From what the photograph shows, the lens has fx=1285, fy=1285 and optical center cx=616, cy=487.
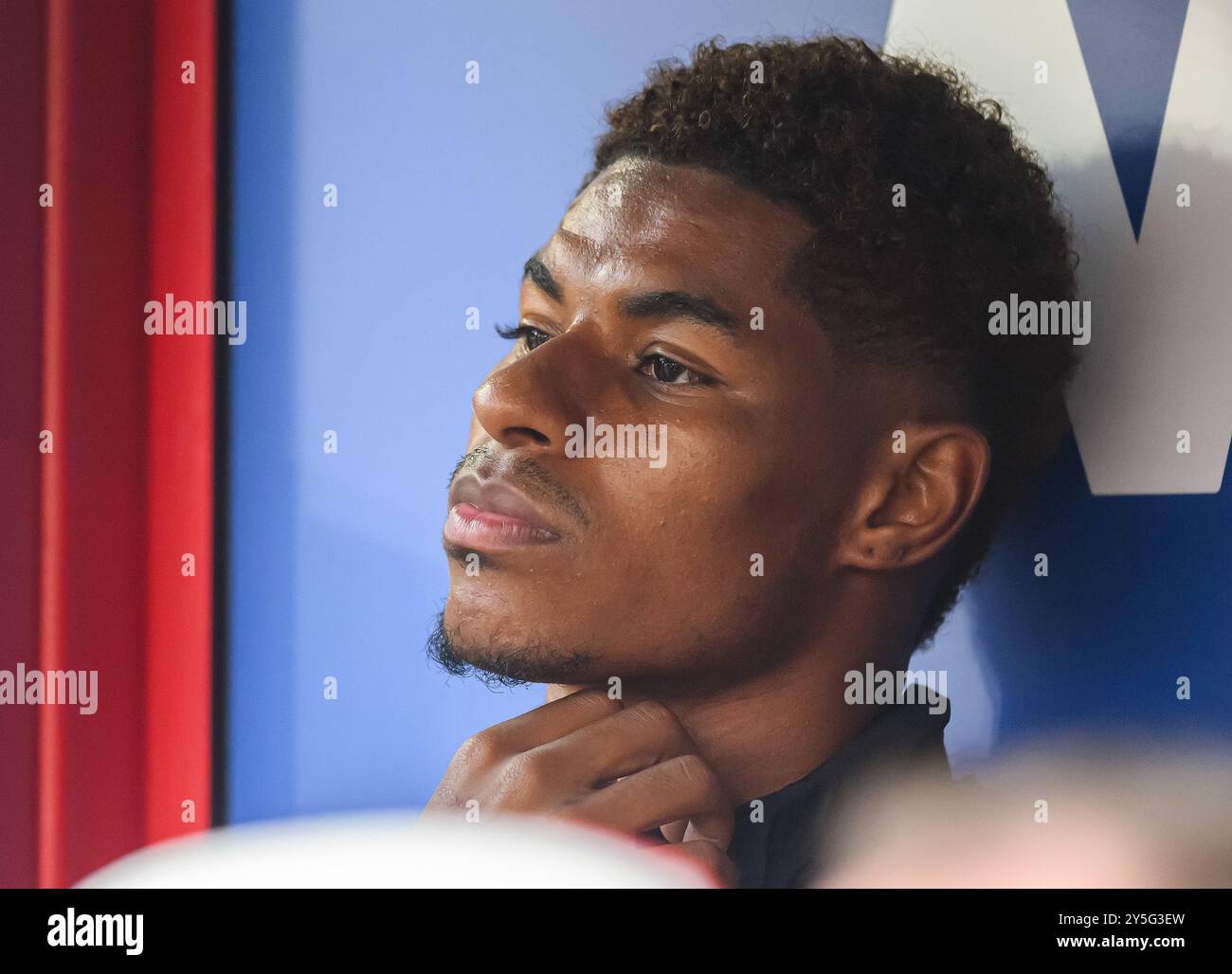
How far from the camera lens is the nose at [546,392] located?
68.0 inches

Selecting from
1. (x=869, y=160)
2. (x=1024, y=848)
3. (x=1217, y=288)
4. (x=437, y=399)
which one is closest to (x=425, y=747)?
(x=437, y=399)

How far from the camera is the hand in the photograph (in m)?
1.70

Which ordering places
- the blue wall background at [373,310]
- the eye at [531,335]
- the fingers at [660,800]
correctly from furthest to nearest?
the blue wall background at [373,310]
the eye at [531,335]
the fingers at [660,800]

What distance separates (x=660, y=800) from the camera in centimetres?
170

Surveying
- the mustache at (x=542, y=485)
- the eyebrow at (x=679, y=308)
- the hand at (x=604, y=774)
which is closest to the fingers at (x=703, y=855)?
the hand at (x=604, y=774)

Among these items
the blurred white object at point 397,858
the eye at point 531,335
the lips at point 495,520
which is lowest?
the blurred white object at point 397,858

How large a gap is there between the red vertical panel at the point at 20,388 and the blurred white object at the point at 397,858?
0.21m

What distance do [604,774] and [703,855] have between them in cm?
18

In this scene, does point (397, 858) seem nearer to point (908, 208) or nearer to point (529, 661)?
point (529, 661)

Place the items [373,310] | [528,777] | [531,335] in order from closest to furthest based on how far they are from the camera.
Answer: [528,777] → [531,335] → [373,310]

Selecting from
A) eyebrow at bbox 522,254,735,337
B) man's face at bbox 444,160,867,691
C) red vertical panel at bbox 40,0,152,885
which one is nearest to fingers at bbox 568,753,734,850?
man's face at bbox 444,160,867,691

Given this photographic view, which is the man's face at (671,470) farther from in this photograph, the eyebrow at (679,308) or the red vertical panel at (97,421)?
the red vertical panel at (97,421)

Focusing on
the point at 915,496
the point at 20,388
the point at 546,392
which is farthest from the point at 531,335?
the point at 20,388
